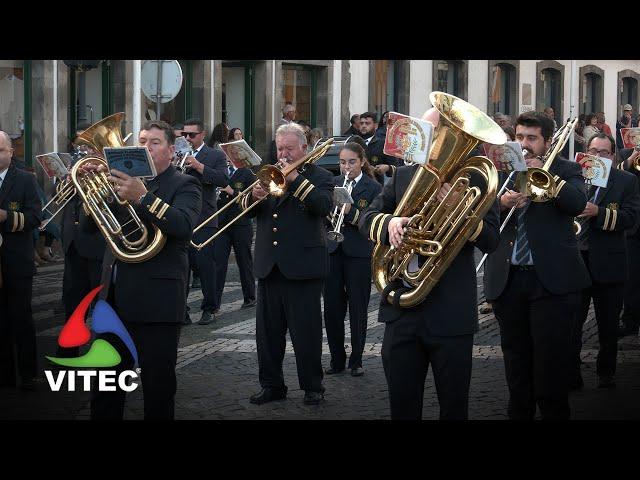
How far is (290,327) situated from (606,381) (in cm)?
256

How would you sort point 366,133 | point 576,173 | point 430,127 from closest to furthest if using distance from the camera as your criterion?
1. point 430,127
2. point 576,173
3. point 366,133

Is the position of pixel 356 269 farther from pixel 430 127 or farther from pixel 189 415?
pixel 430 127

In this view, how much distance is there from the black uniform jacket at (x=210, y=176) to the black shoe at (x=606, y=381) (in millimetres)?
4919

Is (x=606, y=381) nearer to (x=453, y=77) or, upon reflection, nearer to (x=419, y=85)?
(x=419, y=85)

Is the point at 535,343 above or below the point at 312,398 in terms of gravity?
above

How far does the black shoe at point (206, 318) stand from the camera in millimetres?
12023

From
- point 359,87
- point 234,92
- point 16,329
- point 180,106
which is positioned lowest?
point 16,329

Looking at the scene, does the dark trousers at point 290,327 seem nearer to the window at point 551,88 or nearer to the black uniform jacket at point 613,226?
the black uniform jacket at point 613,226

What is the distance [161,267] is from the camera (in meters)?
6.91

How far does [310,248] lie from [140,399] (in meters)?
1.65

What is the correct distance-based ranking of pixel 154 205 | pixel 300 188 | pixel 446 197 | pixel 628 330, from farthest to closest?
pixel 628 330 < pixel 300 188 < pixel 154 205 < pixel 446 197

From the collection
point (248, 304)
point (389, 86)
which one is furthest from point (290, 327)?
point (389, 86)

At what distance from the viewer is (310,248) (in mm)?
8492

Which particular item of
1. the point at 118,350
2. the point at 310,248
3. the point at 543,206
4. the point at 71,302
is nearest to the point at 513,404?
the point at 543,206
